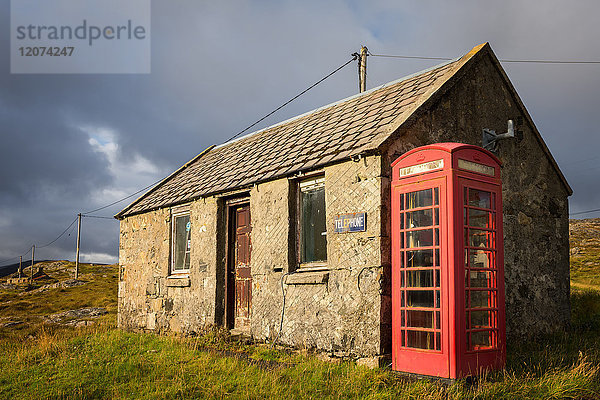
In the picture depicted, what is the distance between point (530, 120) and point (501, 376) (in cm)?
561

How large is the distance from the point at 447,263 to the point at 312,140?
4563 millimetres

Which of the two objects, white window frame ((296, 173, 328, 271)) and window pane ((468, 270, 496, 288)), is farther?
white window frame ((296, 173, 328, 271))

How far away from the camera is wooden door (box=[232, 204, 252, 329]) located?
33.7 feet

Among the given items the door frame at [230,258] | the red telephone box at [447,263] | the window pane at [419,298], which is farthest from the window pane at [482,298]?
the door frame at [230,258]

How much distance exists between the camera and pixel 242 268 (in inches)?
413

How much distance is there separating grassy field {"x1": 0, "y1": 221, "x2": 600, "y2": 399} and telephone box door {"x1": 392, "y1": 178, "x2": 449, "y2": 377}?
31cm

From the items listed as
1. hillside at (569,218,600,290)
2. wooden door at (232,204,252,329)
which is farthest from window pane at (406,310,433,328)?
hillside at (569,218,600,290)

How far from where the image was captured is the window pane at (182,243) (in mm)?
12156

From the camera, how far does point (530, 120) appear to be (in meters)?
9.97

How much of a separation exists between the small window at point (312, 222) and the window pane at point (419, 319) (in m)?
2.39

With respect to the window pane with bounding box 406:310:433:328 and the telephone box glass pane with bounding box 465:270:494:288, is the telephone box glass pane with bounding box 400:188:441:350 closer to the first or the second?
the window pane with bounding box 406:310:433:328

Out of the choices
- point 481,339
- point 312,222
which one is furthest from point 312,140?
point 481,339

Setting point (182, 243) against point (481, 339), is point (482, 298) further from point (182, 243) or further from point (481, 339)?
point (182, 243)

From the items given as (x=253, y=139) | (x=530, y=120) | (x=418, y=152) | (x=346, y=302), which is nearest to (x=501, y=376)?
(x=346, y=302)
